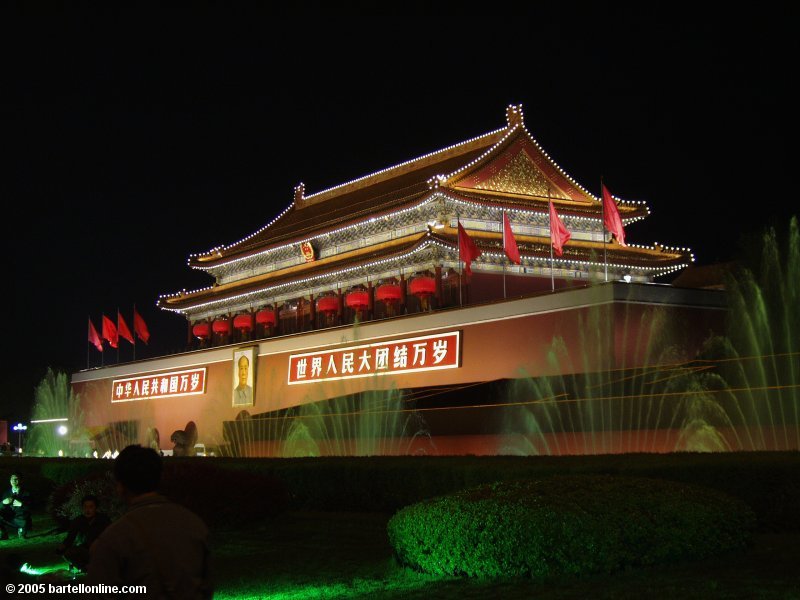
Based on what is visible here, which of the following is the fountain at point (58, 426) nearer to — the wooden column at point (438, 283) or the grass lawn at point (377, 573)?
the wooden column at point (438, 283)

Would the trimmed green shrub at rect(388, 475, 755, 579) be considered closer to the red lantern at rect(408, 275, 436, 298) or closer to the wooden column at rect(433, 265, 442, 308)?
the wooden column at rect(433, 265, 442, 308)

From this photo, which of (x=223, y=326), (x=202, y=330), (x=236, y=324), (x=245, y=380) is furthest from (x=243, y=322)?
(x=245, y=380)

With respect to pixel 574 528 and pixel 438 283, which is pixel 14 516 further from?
pixel 438 283

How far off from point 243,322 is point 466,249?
14163 millimetres

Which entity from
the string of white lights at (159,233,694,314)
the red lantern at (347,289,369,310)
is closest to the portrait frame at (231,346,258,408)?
the string of white lights at (159,233,694,314)

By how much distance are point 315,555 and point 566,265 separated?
64.3 ft

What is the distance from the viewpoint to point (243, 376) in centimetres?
3147

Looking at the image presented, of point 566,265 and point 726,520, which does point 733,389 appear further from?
point 566,265

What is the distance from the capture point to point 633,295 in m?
20.6

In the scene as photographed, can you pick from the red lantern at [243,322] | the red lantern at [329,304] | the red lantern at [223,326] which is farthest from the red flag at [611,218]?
the red lantern at [223,326]

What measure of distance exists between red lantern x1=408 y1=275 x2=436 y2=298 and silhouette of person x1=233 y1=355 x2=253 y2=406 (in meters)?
6.72

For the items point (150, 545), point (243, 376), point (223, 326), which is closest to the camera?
point (150, 545)

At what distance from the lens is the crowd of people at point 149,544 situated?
3580 millimetres

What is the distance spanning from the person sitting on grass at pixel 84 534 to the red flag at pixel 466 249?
662 inches
